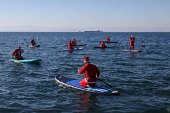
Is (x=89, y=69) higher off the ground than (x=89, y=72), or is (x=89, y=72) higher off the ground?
(x=89, y=69)

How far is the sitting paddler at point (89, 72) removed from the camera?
11.0m

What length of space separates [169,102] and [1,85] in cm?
1048

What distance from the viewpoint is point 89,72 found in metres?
11.1

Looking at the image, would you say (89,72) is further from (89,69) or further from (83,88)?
(83,88)

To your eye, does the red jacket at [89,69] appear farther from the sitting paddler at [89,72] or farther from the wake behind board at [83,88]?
the wake behind board at [83,88]

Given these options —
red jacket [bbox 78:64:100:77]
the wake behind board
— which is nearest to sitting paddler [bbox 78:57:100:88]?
red jacket [bbox 78:64:100:77]

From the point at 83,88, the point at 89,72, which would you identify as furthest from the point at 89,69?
the point at 83,88

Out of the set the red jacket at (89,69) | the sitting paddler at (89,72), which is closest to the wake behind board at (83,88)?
the sitting paddler at (89,72)

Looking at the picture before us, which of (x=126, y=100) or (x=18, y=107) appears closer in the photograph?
(x=18, y=107)

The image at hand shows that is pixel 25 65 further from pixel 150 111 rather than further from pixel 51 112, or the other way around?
pixel 150 111

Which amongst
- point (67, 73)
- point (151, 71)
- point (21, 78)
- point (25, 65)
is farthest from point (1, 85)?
point (151, 71)

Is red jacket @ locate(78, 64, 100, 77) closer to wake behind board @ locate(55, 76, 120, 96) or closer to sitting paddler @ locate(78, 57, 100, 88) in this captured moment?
sitting paddler @ locate(78, 57, 100, 88)

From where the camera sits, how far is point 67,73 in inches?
674

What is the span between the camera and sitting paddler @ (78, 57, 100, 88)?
11000mm
